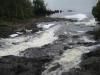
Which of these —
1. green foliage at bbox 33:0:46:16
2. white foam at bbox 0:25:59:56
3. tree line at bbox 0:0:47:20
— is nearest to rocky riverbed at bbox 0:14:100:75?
white foam at bbox 0:25:59:56

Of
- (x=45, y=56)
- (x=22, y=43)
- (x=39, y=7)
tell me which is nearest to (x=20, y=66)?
(x=45, y=56)

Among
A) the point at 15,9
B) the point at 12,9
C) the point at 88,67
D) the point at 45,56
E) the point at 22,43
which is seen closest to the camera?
the point at 88,67

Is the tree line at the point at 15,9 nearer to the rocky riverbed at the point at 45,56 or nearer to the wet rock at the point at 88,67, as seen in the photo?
the rocky riverbed at the point at 45,56

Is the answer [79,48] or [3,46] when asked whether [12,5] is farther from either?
[79,48]

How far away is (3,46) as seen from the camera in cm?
4153

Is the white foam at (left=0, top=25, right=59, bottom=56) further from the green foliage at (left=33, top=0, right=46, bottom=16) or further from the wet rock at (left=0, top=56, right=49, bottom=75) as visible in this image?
the green foliage at (left=33, top=0, right=46, bottom=16)

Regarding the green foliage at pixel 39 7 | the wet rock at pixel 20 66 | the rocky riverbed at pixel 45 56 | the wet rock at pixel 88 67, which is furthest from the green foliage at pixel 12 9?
the wet rock at pixel 88 67

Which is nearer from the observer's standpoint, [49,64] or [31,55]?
[49,64]

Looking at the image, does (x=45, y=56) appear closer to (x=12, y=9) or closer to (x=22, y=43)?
(x=22, y=43)

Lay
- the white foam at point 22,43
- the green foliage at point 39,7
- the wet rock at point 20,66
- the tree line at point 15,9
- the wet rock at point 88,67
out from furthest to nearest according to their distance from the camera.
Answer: the green foliage at point 39,7 < the tree line at point 15,9 < the white foam at point 22,43 < the wet rock at point 20,66 < the wet rock at point 88,67

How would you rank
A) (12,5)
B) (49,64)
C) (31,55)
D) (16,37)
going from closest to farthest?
(49,64), (31,55), (16,37), (12,5)

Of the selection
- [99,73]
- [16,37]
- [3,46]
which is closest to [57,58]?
[99,73]

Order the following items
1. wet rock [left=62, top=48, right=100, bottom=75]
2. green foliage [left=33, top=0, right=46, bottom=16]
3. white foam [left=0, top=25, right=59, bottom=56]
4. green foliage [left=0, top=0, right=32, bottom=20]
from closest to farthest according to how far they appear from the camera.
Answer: wet rock [left=62, top=48, right=100, bottom=75] → white foam [left=0, top=25, right=59, bottom=56] → green foliage [left=0, top=0, right=32, bottom=20] → green foliage [left=33, top=0, right=46, bottom=16]

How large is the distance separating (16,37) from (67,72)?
25.1m
